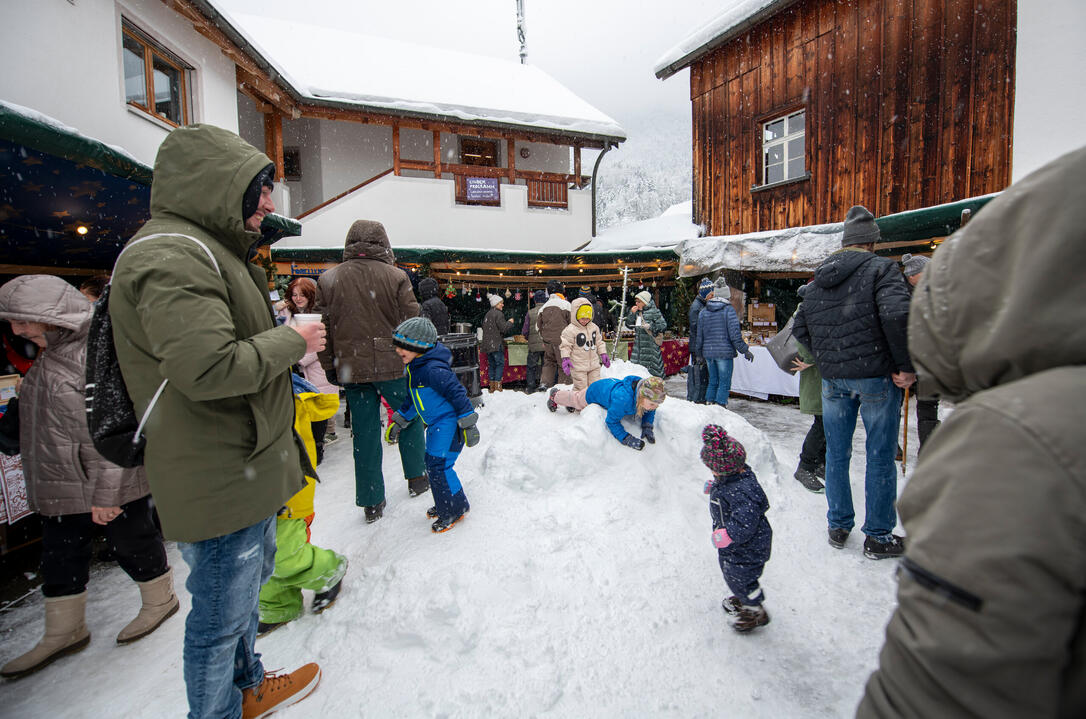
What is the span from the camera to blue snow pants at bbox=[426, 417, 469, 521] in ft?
11.5

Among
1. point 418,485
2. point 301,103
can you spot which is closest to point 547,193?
point 301,103

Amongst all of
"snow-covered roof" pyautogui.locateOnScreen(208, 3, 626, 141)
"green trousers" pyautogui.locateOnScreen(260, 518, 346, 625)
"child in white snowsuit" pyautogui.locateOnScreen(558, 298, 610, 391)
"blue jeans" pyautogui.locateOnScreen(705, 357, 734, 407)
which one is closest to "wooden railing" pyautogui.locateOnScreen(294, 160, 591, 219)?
"snow-covered roof" pyautogui.locateOnScreen(208, 3, 626, 141)

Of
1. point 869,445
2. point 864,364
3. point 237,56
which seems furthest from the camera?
point 237,56

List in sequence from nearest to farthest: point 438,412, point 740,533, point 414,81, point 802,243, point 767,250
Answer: point 740,533, point 438,412, point 802,243, point 767,250, point 414,81

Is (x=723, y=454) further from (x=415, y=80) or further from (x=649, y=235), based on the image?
(x=415, y=80)

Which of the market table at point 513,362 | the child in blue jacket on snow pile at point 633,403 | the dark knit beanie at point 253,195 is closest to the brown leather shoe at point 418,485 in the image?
the child in blue jacket on snow pile at point 633,403

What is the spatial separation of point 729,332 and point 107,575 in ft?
22.8

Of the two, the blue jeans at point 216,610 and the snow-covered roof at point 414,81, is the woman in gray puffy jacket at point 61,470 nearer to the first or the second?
the blue jeans at point 216,610

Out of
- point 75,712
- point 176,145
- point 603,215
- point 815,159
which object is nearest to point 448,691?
point 75,712

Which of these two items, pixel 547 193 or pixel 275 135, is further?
pixel 547 193

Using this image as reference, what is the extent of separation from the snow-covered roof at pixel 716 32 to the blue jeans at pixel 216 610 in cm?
1196

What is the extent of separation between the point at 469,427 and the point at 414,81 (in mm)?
12646

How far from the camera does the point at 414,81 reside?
1300 centimetres

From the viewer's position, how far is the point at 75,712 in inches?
87.4
